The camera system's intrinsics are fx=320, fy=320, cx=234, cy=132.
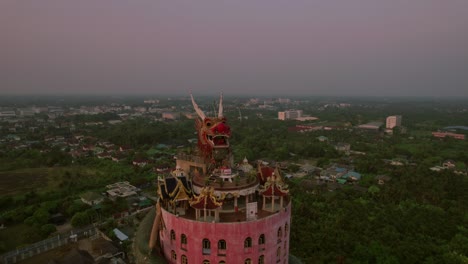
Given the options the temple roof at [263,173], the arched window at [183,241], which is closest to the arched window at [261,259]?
the arched window at [183,241]

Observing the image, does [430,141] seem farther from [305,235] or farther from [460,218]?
[305,235]

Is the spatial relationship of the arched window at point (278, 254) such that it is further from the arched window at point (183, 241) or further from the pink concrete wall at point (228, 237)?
the arched window at point (183, 241)

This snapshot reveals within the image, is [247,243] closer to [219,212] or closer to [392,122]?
[219,212]

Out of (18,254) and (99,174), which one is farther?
(99,174)

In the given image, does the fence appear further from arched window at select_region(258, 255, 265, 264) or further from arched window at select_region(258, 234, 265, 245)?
arched window at select_region(258, 234, 265, 245)

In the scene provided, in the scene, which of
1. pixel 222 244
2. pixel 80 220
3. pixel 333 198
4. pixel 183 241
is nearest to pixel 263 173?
pixel 222 244

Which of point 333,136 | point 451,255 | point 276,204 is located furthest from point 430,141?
point 276,204

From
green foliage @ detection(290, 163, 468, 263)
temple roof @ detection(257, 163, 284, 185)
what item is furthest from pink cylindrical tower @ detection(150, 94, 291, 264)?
green foliage @ detection(290, 163, 468, 263)
